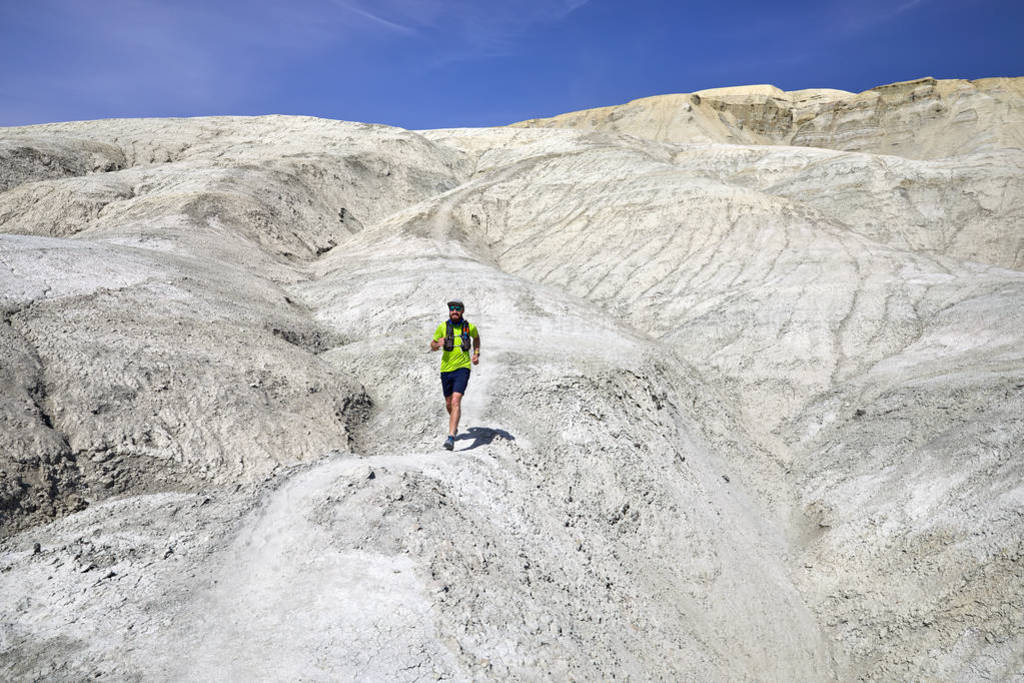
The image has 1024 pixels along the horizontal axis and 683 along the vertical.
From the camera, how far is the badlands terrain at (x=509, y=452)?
16.2 ft

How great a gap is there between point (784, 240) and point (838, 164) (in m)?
10.9

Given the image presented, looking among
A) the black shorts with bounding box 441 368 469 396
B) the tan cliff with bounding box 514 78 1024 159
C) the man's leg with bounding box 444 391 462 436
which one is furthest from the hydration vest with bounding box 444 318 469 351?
the tan cliff with bounding box 514 78 1024 159

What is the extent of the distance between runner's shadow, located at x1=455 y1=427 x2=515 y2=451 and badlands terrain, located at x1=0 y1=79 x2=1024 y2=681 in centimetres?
6

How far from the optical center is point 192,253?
1364cm

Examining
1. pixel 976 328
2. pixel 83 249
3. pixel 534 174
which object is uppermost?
pixel 534 174

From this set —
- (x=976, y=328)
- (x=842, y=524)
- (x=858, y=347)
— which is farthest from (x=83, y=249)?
(x=976, y=328)

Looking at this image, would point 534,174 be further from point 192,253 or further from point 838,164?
point 192,253

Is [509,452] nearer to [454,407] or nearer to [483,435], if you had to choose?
[483,435]

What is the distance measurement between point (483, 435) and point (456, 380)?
4.20 ft

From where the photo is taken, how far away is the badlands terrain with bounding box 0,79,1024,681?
4926 millimetres

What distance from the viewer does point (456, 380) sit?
22.4 ft

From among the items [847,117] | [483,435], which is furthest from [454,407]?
[847,117]

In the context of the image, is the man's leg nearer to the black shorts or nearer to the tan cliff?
the black shorts

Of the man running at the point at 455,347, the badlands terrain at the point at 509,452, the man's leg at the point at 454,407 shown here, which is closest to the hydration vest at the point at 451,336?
Result: the man running at the point at 455,347
